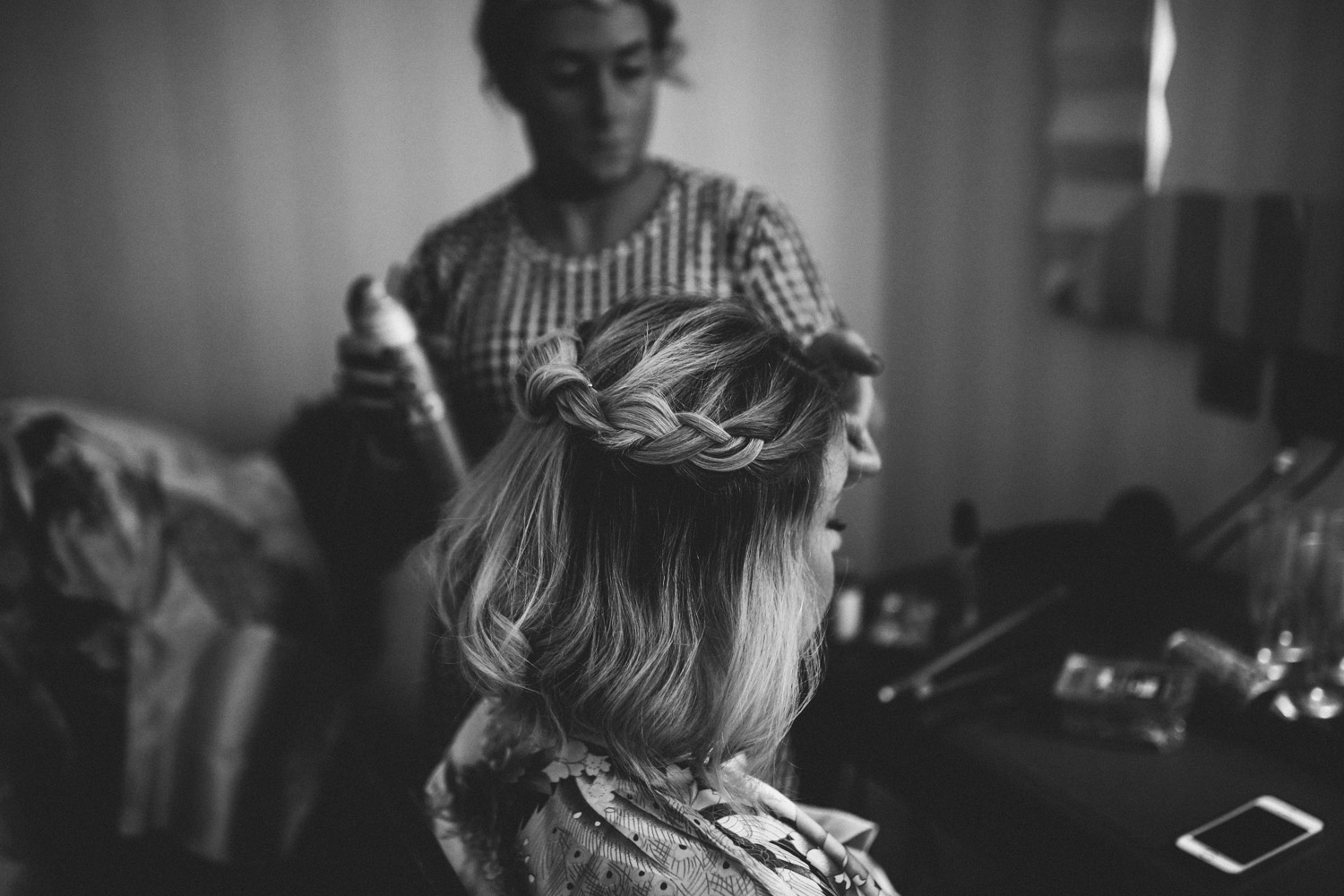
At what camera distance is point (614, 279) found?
4.75 ft

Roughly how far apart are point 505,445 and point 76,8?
169 cm

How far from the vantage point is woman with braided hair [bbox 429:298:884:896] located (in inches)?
31.8

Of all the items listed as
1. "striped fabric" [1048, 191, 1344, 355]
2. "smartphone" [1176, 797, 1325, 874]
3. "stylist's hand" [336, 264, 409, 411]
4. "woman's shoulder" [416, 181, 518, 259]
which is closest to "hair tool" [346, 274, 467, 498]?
"stylist's hand" [336, 264, 409, 411]

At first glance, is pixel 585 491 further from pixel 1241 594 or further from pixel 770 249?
pixel 1241 594

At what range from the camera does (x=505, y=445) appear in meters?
0.91

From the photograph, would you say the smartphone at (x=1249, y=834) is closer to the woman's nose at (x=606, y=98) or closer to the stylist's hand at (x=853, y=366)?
the stylist's hand at (x=853, y=366)

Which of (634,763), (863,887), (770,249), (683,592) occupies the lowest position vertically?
(863,887)

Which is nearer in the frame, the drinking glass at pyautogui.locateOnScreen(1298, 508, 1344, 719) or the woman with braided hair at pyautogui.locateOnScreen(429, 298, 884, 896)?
the woman with braided hair at pyautogui.locateOnScreen(429, 298, 884, 896)

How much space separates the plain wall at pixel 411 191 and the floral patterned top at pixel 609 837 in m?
1.25

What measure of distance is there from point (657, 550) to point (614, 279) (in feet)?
2.27

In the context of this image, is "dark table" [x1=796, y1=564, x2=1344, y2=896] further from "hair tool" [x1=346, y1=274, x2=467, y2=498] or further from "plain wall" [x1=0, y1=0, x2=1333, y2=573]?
"plain wall" [x1=0, y1=0, x2=1333, y2=573]

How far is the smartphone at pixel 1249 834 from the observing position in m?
0.97

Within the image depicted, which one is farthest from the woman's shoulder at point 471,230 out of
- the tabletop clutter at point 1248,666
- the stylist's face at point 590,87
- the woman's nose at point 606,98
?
the tabletop clutter at point 1248,666

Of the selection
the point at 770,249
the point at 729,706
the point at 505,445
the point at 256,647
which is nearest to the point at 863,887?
the point at 729,706
